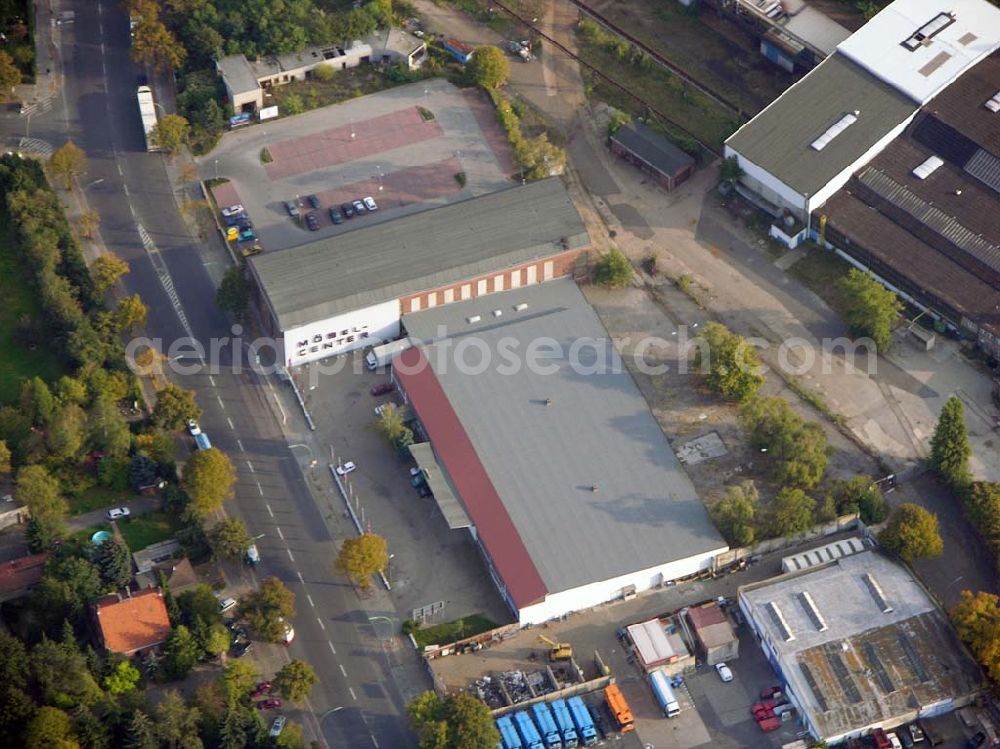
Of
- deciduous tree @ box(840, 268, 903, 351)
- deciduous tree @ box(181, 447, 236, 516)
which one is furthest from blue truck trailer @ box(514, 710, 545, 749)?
deciduous tree @ box(840, 268, 903, 351)

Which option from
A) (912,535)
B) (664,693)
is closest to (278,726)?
(664,693)

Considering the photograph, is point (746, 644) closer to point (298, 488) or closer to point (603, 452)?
point (603, 452)

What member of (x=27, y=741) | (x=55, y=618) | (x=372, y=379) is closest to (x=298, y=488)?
(x=372, y=379)

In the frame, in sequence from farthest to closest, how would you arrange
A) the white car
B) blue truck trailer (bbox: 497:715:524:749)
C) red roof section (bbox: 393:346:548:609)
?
red roof section (bbox: 393:346:548:609)
the white car
blue truck trailer (bbox: 497:715:524:749)

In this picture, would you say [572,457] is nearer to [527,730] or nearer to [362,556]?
[362,556]

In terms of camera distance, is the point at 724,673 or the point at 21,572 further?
the point at 21,572

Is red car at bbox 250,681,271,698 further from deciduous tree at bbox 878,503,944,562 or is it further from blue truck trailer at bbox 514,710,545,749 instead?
deciduous tree at bbox 878,503,944,562

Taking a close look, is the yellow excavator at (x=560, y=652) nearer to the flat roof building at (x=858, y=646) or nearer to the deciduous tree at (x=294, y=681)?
the flat roof building at (x=858, y=646)

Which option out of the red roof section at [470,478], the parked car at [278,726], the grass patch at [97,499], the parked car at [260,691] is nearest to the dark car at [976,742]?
the red roof section at [470,478]
